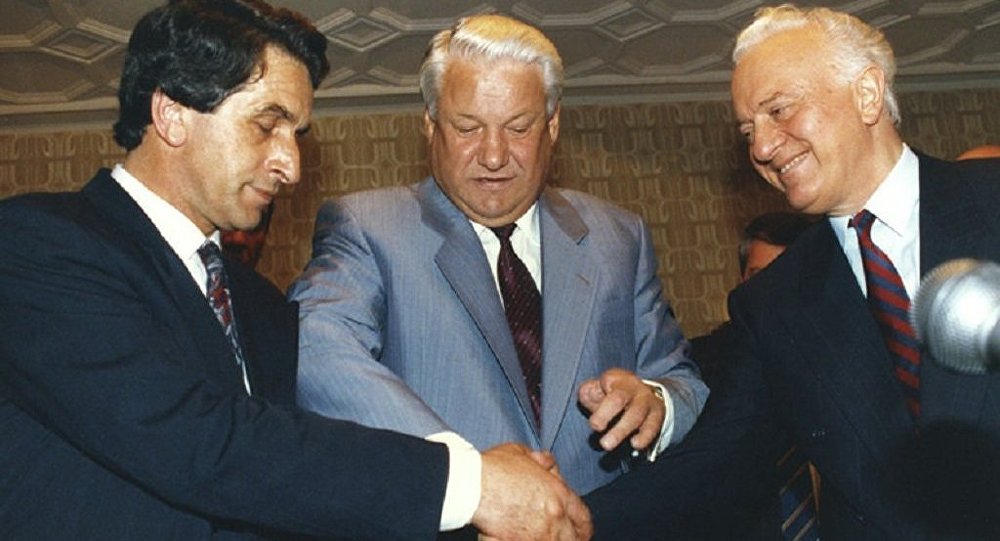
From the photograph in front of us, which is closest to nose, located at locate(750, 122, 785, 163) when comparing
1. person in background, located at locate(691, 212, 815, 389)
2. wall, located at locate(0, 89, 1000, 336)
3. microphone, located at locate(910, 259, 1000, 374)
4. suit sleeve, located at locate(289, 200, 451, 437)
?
suit sleeve, located at locate(289, 200, 451, 437)

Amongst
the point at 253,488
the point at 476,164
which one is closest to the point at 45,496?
the point at 253,488

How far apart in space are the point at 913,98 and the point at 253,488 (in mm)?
6919

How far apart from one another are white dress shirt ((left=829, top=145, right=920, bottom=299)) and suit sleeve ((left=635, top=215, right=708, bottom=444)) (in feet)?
1.24

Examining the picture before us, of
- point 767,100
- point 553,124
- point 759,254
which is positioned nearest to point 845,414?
point 767,100

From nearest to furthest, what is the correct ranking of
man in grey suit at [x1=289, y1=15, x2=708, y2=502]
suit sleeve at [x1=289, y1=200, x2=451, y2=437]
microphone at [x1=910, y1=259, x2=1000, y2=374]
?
microphone at [x1=910, y1=259, x2=1000, y2=374]
suit sleeve at [x1=289, y1=200, x2=451, y2=437]
man in grey suit at [x1=289, y1=15, x2=708, y2=502]

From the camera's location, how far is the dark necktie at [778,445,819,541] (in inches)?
126

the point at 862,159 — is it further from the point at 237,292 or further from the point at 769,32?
the point at 237,292

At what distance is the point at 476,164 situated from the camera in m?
2.45

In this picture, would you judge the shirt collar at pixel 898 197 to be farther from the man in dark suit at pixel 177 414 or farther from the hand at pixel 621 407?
the man in dark suit at pixel 177 414

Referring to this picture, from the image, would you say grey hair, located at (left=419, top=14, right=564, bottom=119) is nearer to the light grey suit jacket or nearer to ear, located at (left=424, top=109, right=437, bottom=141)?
ear, located at (left=424, top=109, right=437, bottom=141)

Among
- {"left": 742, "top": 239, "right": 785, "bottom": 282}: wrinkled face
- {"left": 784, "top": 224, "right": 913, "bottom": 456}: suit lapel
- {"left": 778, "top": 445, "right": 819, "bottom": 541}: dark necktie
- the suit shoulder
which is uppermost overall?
the suit shoulder

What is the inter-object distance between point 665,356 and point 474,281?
1.40 feet

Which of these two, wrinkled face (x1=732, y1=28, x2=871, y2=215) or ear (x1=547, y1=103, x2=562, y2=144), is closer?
wrinkled face (x1=732, y1=28, x2=871, y2=215)

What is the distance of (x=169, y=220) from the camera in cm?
209
